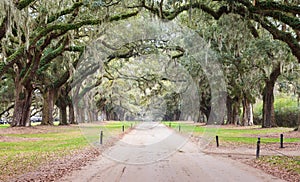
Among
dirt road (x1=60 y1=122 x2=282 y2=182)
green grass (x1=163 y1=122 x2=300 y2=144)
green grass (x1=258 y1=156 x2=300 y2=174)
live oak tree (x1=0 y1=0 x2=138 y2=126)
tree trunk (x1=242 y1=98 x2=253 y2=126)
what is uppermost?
live oak tree (x1=0 y1=0 x2=138 y2=126)

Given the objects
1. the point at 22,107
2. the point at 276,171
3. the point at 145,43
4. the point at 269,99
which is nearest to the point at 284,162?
the point at 276,171

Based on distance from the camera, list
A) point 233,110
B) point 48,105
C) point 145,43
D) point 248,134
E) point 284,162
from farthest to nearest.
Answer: point 233,110 → point 48,105 → point 145,43 → point 248,134 → point 284,162

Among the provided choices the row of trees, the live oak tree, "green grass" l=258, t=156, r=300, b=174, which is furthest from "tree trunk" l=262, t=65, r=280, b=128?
"green grass" l=258, t=156, r=300, b=174

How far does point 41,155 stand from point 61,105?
25351 millimetres

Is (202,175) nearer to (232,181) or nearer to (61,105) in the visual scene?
(232,181)

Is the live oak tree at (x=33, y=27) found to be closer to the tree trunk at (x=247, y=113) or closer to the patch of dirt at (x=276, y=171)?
the patch of dirt at (x=276, y=171)

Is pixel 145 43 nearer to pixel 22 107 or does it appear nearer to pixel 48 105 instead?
pixel 22 107

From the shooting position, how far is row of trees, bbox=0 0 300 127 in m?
14.2

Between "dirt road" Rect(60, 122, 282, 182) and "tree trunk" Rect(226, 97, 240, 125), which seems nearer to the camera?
"dirt road" Rect(60, 122, 282, 182)

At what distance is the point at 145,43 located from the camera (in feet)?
79.0

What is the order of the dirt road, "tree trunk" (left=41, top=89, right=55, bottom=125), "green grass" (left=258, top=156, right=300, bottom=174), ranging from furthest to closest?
"tree trunk" (left=41, top=89, right=55, bottom=125) < "green grass" (left=258, top=156, right=300, bottom=174) < the dirt road

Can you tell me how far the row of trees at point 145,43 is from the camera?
14.2 m

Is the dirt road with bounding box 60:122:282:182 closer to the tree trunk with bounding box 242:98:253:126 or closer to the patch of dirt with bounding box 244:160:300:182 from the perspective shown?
the patch of dirt with bounding box 244:160:300:182

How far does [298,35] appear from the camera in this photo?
19.0m
